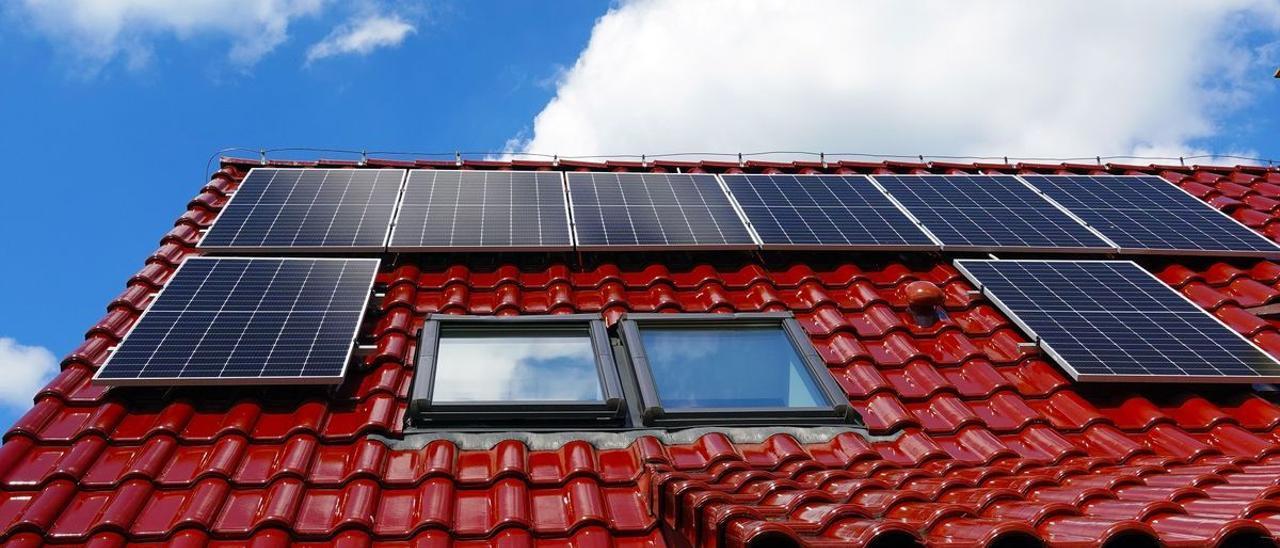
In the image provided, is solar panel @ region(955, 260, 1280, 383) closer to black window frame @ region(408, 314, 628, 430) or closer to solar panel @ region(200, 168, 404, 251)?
black window frame @ region(408, 314, 628, 430)

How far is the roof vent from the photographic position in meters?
7.37

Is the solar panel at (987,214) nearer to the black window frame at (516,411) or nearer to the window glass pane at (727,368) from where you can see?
the window glass pane at (727,368)

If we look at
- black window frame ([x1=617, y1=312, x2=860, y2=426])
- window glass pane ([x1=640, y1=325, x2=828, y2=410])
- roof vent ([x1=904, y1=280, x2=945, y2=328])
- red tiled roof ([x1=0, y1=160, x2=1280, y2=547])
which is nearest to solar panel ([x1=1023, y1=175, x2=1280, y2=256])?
red tiled roof ([x1=0, y1=160, x2=1280, y2=547])

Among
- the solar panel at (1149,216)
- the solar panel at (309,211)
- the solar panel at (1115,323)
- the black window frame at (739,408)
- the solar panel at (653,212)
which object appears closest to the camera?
the black window frame at (739,408)

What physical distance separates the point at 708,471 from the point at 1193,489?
227 centimetres

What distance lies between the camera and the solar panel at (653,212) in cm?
825

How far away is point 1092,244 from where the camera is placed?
8.83 m

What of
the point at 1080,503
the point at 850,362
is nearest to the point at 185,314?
the point at 850,362

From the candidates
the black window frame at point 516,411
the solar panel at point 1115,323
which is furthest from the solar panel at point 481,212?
the solar panel at point 1115,323

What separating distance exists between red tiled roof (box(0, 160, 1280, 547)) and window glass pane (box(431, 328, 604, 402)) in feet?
1.07

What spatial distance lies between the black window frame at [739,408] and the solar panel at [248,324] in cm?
190

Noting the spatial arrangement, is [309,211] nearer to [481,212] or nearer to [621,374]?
[481,212]

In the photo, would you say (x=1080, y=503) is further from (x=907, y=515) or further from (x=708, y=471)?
(x=708, y=471)

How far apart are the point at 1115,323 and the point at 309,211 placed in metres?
6.95
